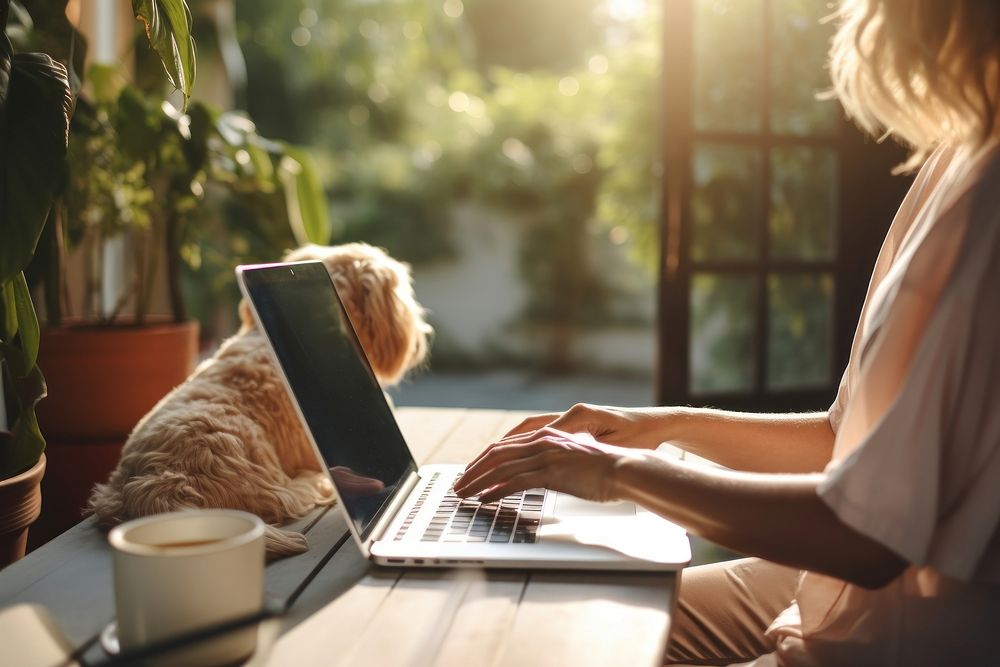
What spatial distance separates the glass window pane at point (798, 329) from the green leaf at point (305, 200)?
69.5 inches

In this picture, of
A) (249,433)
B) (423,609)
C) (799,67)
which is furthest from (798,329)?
(423,609)

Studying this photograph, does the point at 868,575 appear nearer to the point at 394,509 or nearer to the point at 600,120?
the point at 394,509

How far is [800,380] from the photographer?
11.2ft

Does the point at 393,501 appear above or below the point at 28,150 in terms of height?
below

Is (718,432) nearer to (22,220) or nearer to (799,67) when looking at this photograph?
(22,220)

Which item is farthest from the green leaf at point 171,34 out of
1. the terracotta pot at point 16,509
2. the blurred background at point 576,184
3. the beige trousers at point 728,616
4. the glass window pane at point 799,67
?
the glass window pane at point 799,67

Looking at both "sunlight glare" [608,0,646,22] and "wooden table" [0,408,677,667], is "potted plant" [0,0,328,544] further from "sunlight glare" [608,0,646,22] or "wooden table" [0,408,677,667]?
"sunlight glare" [608,0,646,22]

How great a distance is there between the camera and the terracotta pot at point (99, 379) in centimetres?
202

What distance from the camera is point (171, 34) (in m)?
1.28

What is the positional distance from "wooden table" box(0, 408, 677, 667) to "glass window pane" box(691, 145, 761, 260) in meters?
2.50

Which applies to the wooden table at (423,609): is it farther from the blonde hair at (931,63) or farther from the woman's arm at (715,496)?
the blonde hair at (931,63)

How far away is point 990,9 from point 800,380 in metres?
2.79

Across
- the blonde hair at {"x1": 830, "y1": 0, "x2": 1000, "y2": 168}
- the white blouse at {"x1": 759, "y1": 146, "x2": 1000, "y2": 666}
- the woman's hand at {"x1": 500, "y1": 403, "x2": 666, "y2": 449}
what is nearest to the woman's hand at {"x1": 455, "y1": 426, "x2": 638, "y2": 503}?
the woman's hand at {"x1": 500, "y1": 403, "x2": 666, "y2": 449}

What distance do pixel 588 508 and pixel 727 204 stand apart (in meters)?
2.43
